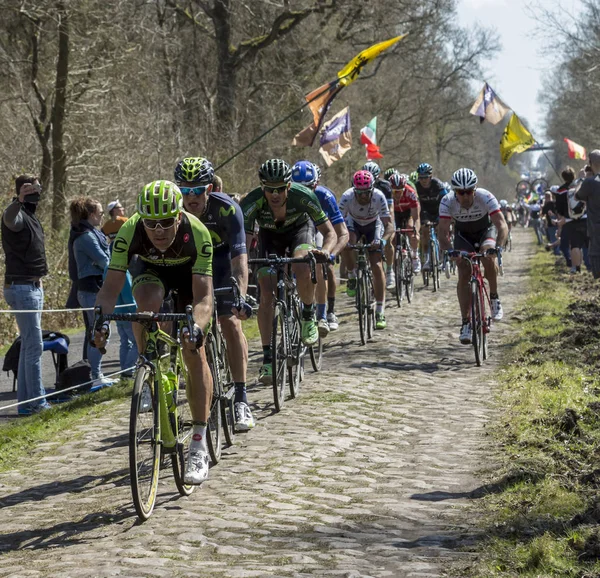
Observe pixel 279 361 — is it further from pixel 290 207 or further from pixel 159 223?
pixel 159 223

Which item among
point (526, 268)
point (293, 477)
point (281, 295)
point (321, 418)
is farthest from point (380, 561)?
point (526, 268)

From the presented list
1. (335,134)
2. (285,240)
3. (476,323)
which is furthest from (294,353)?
(335,134)

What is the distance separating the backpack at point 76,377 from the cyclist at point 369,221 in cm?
399

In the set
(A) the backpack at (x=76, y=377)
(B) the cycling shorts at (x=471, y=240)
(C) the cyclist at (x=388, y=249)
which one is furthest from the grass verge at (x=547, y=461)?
(A) the backpack at (x=76, y=377)

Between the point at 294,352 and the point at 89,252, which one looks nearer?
the point at 294,352

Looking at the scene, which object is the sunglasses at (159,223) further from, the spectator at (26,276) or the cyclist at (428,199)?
the cyclist at (428,199)

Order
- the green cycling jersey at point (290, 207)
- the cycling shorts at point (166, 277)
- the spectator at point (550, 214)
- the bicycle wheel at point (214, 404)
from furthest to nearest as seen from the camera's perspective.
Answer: the spectator at point (550, 214) → the green cycling jersey at point (290, 207) → the bicycle wheel at point (214, 404) → the cycling shorts at point (166, 277)

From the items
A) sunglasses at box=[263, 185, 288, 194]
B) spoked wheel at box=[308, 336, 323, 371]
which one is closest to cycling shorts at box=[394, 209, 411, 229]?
spoked wheel at box=[308, 336, 323, 371]

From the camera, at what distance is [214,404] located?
25.7ft

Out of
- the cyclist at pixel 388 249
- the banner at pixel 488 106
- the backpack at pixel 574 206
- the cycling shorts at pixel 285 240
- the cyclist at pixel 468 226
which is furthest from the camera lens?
the banner at pixel 488 106

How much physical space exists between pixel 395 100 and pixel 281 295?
3905cm

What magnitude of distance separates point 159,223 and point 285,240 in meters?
4.36

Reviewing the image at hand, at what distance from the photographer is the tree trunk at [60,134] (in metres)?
21.7

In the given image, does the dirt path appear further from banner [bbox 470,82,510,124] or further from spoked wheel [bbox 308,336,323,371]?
banner [bbox 470,82,510,124]
